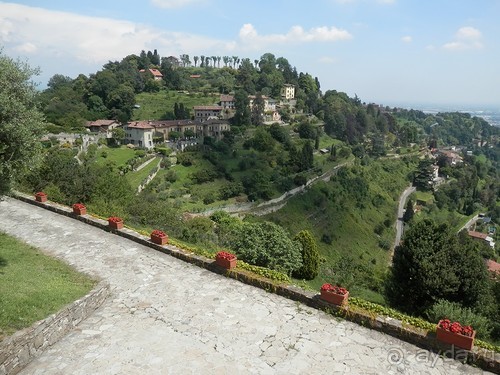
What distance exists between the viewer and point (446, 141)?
186750 millimetres

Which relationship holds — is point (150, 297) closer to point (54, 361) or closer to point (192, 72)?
point (54, 361)

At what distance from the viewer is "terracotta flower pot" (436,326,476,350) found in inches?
287

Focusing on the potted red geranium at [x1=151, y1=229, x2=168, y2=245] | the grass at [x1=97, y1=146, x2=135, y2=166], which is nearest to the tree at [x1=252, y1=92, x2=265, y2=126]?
the grass at [x1=97, y1=146, x2=135, y2=166]

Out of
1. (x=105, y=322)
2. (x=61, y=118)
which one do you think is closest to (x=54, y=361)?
(x=105, y=322)

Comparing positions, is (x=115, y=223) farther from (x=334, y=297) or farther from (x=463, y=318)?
(x=463, y=318)

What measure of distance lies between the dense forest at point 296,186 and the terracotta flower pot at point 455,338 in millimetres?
1879

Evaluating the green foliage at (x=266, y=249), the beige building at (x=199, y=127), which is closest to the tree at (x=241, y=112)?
the beige building at (x=199, y=127)

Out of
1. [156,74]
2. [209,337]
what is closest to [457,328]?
[209,337]

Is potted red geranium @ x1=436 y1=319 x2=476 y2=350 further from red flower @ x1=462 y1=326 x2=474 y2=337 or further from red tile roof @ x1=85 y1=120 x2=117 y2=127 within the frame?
red tile roof @ x1=85 y1=120 x2=117 y2=127

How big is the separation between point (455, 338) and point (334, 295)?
103 inches

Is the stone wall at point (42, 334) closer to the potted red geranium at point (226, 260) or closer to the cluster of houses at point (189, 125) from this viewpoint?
the potted red geranium at point (226, 260)

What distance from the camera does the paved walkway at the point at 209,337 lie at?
282 inches

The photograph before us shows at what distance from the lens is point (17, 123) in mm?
8859

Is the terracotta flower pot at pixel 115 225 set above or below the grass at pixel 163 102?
below
